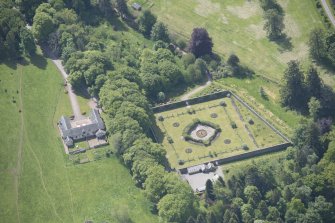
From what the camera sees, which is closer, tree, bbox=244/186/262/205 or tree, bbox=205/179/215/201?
tree, bbox=244/186/262/205

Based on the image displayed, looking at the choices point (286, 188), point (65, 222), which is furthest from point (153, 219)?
point (286, 188)

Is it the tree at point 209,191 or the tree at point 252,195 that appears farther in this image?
the tree at point 209,191

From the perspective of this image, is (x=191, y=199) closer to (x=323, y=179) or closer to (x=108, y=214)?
(x=108, y=214)

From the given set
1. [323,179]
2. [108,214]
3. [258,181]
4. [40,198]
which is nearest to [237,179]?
[258,181]

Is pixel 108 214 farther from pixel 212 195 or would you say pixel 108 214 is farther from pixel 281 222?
pixel 281 222

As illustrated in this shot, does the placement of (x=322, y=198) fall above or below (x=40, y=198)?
below

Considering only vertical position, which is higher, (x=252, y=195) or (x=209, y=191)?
(x=209, y=191)

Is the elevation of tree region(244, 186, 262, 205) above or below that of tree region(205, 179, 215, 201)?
below

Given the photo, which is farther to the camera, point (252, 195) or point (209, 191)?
point (209, 191)

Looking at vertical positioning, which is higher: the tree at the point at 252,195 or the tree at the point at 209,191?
the tree at the point at 209,191
